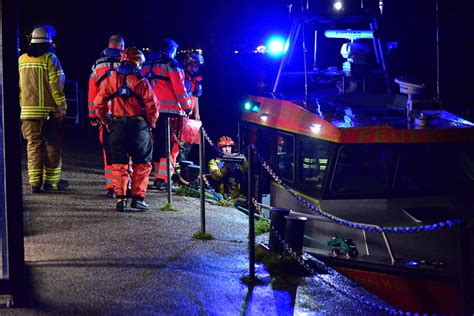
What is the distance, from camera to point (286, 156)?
25.3 feet

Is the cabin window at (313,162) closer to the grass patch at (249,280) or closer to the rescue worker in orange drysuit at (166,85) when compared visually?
the grass patch at (249,280)

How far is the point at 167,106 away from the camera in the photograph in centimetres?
1029

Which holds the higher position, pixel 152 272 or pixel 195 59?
pixel 195 59

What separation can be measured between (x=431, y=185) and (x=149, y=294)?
2.81 meters

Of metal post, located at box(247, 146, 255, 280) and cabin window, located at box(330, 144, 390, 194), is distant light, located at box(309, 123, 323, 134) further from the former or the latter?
metal post, located at box(247, 146, 255, 280)

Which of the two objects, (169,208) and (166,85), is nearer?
(169,208)

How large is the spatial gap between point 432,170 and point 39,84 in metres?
5.02

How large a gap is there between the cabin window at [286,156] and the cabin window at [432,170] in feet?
4.01

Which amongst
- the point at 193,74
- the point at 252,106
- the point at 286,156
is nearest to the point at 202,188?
the point at 286,156

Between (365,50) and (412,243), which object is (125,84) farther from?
(412,243)

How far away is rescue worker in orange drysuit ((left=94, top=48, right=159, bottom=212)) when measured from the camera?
8.31 m

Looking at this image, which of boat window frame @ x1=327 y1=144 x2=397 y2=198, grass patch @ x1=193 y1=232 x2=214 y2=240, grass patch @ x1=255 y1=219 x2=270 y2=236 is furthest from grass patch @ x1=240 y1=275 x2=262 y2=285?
grass patch @ x1=255 y1=219 x2=270 y2=236

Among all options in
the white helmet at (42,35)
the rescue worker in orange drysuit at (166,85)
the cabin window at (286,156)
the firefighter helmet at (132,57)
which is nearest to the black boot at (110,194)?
the rescue worker in orange drysuit at (166,85)

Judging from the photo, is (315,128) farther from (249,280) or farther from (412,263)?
(249,280)
